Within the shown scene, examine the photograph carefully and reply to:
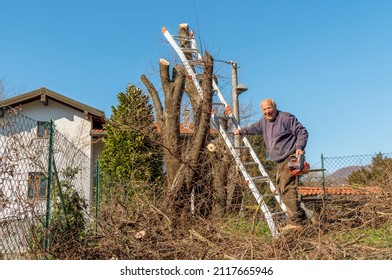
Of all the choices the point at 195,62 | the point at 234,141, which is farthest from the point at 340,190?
the point at 195,62

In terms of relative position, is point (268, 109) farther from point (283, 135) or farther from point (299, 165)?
point (299, 165)

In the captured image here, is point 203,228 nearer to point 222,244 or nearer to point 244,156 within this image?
point 222,244

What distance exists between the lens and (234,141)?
743 centimetres

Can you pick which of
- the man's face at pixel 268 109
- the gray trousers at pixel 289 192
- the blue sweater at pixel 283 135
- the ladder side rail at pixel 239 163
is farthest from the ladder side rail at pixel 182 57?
the gray trousers at pixel 289 192

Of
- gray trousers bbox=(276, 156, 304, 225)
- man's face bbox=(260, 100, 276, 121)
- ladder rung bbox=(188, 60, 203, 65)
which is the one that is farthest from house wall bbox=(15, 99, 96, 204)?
gray trousers bbox=(276, 156, 304, 225)

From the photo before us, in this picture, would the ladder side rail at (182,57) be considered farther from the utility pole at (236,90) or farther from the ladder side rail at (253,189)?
the utility pole at (236,90)

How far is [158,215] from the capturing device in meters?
5.79

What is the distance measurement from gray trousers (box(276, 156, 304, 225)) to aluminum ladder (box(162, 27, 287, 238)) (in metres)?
0.21

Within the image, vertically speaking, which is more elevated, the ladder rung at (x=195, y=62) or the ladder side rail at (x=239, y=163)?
the ladder rung at (x=195, y=62)

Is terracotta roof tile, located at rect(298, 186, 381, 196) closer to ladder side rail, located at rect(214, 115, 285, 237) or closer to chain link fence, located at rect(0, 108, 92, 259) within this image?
ladder side rail, located at rect(214, 115, 285, 237)

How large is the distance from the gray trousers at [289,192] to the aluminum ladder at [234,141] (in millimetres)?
210

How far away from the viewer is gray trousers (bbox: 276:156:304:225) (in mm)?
5543

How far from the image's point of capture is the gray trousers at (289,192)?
218 inches

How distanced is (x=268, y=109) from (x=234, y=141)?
1.57m
